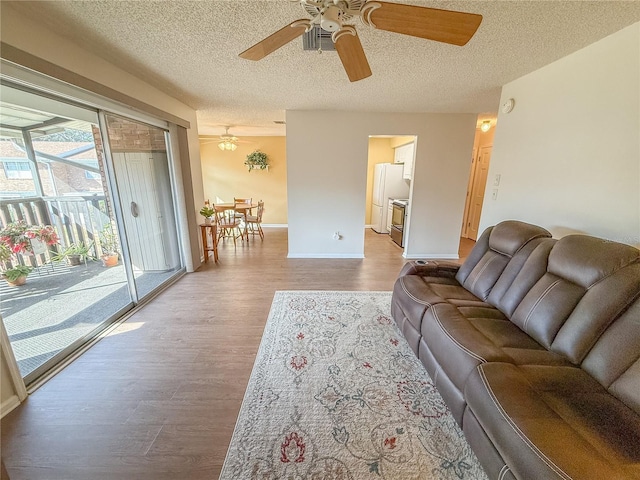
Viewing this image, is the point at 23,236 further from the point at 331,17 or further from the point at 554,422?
the point at 554,422

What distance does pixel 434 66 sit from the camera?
7.27 ft

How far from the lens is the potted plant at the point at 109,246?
2.49m

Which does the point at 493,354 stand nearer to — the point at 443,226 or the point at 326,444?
the point at 326,444

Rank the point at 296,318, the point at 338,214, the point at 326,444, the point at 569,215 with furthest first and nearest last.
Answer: the point at 338,214 → the point at 296,318 → the point at 569,215 → the point at 326,444

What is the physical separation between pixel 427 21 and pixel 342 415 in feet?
7.03

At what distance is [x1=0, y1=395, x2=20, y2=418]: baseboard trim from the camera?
57.7 inches

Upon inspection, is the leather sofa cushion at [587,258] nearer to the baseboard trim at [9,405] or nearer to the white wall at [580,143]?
the white wall at [580,143]

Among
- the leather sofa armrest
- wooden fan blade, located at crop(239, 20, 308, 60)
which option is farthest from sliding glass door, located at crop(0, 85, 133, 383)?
the leather sofa armrest

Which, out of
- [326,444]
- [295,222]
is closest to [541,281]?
[326,444]

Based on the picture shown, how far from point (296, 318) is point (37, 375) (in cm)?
192

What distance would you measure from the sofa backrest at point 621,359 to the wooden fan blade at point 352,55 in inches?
77.9

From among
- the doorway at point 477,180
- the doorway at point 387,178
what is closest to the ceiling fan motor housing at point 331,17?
the doorway at point 387,178

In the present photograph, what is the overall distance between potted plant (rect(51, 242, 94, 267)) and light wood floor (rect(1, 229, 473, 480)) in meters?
0.72

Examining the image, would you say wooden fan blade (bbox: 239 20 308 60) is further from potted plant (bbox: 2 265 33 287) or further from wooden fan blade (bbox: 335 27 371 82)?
potted plant (bbox: 2 265 33 287)
